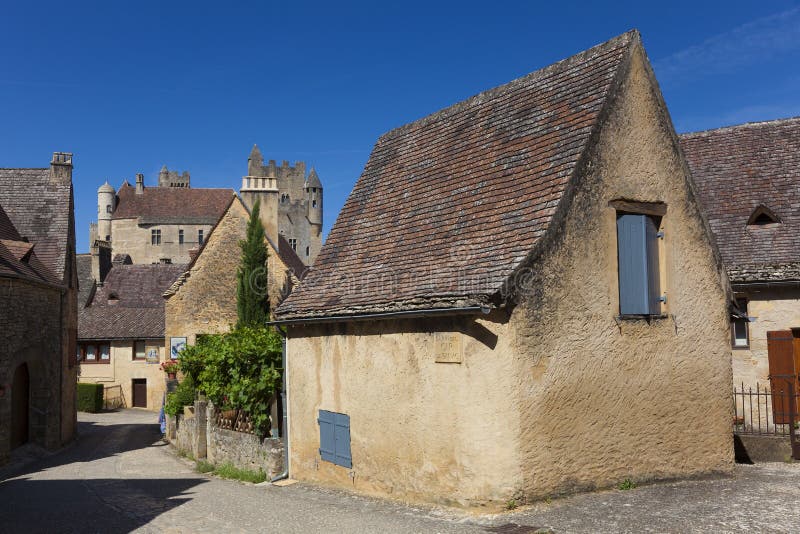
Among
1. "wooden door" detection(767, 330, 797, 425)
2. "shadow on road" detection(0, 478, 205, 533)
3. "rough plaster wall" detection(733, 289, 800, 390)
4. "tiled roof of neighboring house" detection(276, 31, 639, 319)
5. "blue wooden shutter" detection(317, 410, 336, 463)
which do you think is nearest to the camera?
"tiled roof of neighboring house" detection(276, 31, 639, 319)

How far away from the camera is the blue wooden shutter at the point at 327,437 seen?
1154 centimetres

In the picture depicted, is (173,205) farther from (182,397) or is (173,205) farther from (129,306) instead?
(182,397)

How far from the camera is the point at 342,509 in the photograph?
9.77 meters

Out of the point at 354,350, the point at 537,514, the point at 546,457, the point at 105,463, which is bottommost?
the point at 105,463

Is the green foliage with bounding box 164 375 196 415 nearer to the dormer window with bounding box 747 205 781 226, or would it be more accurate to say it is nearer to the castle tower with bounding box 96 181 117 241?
the dormer window with bounding box 747 205 781 226

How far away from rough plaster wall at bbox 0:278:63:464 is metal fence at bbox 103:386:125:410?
14.2 metres

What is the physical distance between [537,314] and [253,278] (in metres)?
15.2

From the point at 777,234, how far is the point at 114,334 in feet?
105

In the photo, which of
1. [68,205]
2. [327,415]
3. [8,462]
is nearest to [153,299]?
[68,205]

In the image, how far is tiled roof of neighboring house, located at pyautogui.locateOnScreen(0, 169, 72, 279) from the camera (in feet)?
77.8

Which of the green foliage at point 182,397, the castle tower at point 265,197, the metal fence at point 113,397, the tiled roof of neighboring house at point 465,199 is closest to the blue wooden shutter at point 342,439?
the tiled roof of neighboring house at point 465,199

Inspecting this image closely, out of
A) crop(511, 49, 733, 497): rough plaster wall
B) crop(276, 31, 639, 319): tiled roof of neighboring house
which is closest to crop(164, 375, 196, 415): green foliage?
crop(276, 31, 639, 319): tiled roof of neighboring house

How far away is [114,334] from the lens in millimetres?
37281

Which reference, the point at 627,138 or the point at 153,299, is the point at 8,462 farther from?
the point at 153,299
